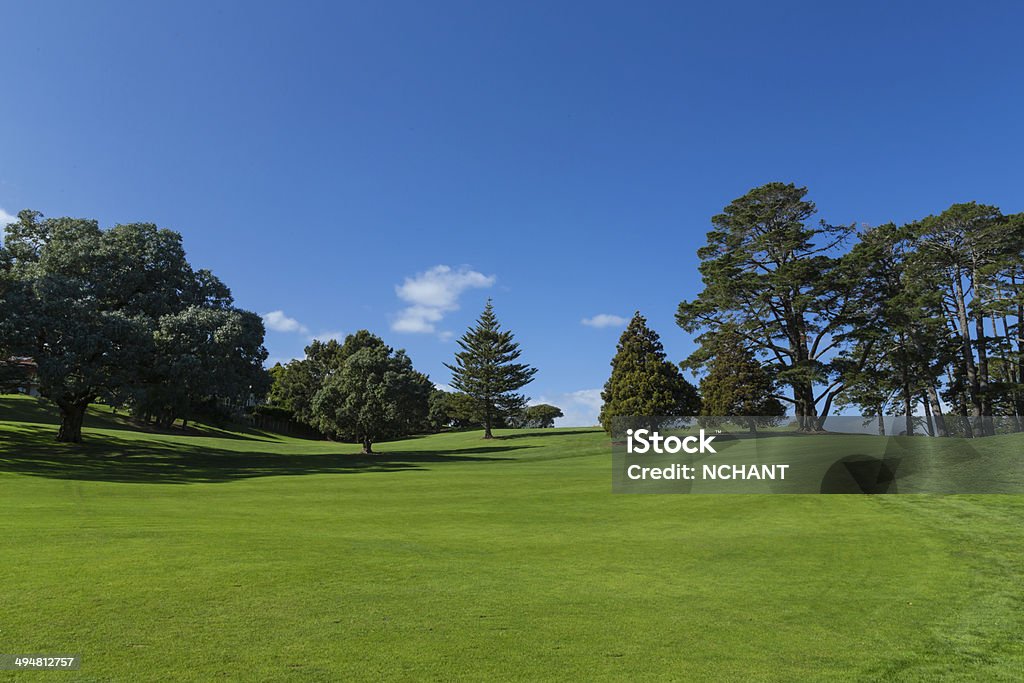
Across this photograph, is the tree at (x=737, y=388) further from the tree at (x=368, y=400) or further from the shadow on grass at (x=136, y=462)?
the tree at (x=368, y=400)

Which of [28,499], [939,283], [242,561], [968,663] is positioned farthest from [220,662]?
[939,283]

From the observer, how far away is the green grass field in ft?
18.6

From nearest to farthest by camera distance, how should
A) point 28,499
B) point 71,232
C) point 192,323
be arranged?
point 28,499
point 192,323
point 71,232

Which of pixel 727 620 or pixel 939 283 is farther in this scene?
pixel 939 283

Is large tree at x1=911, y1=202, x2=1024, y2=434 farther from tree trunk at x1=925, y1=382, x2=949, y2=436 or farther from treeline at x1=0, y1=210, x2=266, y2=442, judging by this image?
treeline at x1=0, y1=210, x2=266, y2=442

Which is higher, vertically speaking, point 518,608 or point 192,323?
point 192,323

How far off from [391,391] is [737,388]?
28.2 meters

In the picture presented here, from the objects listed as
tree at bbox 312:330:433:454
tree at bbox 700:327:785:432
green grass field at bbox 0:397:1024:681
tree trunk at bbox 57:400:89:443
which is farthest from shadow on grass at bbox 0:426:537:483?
tree at bbox 700:327:785:432

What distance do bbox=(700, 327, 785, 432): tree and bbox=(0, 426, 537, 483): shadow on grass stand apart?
58.7 feet

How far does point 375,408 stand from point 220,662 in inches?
1937

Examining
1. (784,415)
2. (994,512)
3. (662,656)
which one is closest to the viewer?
(662,656)

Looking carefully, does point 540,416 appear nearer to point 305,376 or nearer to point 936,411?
point 305,376

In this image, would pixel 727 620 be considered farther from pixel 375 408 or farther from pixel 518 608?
pixel 375 408

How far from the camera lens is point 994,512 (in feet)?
49.0
